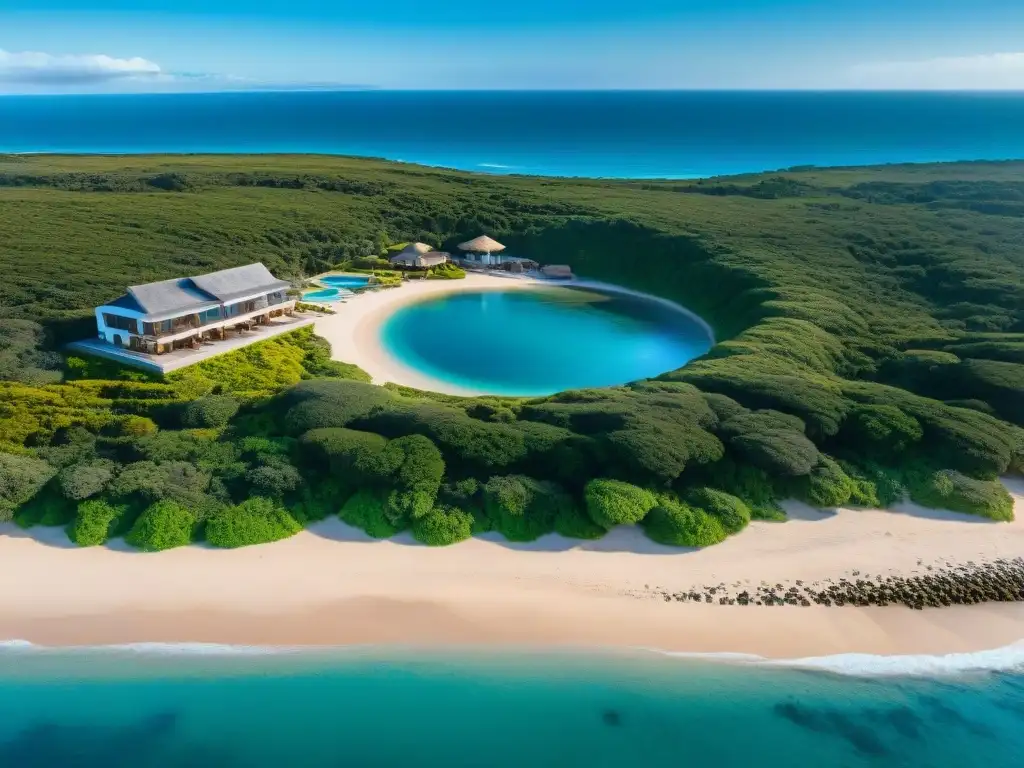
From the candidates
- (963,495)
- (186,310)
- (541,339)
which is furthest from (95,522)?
(963,495)

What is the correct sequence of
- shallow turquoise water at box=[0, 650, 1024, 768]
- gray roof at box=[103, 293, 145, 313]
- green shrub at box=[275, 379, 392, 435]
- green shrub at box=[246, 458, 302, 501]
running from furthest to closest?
gray roof at box=[103, 293, 145, 313] → green shrub at box=[275, 379, 392, 435] → green shrub at box=[246, 458, 302, 501] → shallow turquoise water at box=[0, 650, 1024, 768]

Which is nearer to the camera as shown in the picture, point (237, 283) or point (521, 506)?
point (521, 506)

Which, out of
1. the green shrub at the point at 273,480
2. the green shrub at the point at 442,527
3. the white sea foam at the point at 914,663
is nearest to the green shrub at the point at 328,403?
the green shrub at the point at 273,480

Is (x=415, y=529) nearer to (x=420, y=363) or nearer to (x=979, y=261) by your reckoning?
(x=420, y=363)

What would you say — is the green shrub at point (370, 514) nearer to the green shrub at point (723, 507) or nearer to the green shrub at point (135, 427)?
the green shrub at point (135, 427)

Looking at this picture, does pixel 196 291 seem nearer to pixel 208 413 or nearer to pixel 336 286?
pixel 208 413

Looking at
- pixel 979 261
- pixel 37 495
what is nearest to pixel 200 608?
Answer: pixel 37 495

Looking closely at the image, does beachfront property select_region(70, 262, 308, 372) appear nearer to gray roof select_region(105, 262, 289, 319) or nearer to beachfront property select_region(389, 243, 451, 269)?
gray roof select_region(105, 262, 289, 319)

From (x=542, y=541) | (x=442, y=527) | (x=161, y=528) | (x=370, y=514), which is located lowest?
(x=542, y=541)

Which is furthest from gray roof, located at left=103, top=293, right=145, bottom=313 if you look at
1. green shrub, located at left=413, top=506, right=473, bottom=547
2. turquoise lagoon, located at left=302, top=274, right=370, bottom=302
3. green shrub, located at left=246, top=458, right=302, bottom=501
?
green shrub, located at left=413, top=506, right=473, bottom=547
